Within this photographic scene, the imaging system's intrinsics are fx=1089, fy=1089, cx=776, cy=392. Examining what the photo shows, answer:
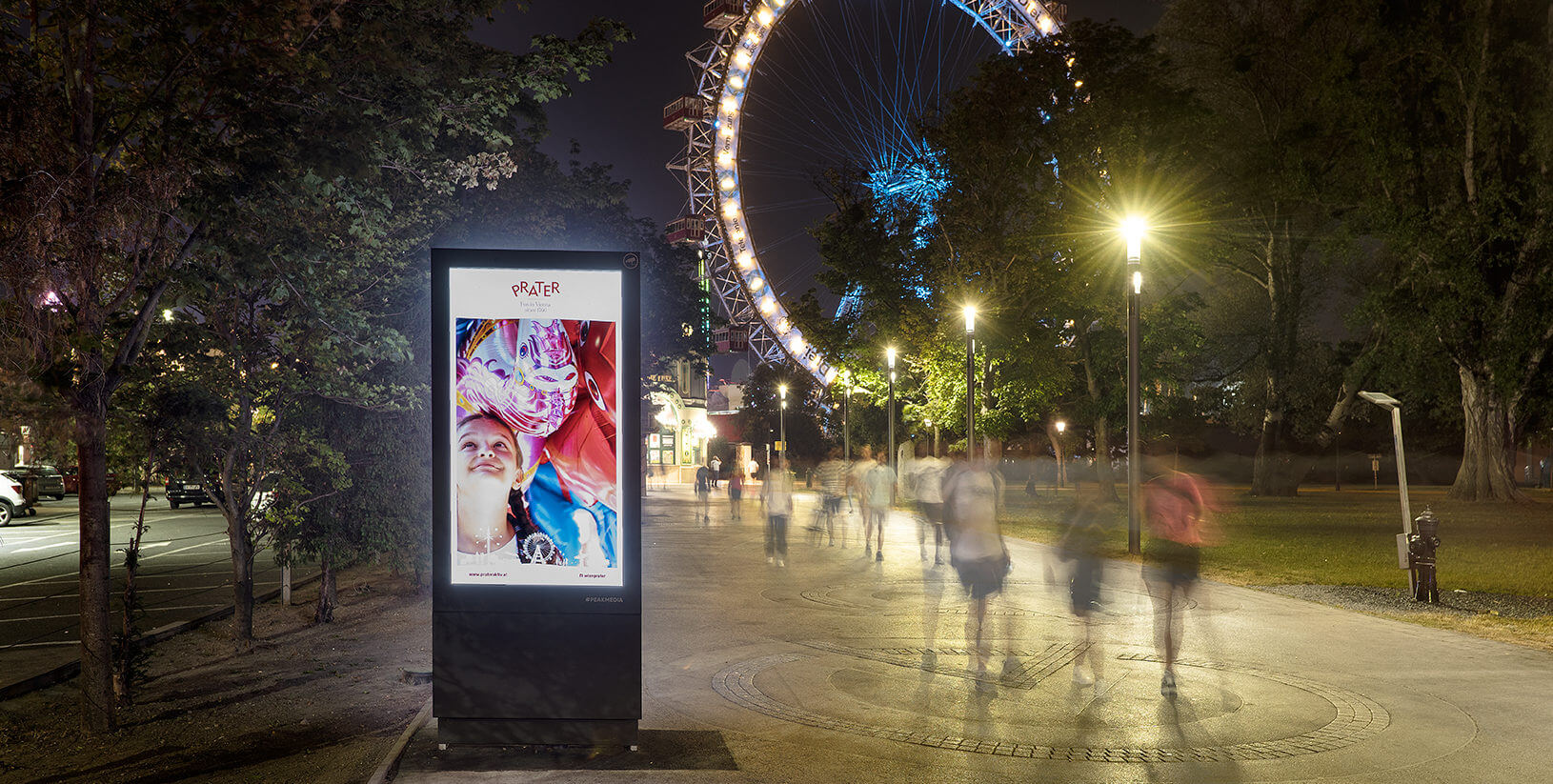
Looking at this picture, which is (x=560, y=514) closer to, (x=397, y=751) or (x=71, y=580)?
(x=397, y=751)

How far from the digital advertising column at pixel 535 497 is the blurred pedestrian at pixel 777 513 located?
1196cm

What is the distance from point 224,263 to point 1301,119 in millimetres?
42817

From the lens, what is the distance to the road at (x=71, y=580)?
12164 millimetres

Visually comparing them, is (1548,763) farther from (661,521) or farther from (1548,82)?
(1548,82)

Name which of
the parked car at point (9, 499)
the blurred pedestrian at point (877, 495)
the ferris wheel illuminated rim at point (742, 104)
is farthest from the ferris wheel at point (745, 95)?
the parked car at point (9, 499)

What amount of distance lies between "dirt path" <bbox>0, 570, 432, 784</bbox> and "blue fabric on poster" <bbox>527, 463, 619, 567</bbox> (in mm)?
1817

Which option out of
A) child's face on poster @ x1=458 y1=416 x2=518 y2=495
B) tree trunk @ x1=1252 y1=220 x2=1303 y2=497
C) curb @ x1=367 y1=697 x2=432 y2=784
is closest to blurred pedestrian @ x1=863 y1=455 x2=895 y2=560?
curb @ x1=367 y1=697 x2=432 y2=784

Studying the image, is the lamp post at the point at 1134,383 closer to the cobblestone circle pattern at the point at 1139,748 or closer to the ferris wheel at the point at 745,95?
the cobblestone circle pattern at the point at 1139,748

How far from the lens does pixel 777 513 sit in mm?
19141

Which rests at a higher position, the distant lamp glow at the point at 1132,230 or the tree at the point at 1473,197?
the tree at the point at 1473,197

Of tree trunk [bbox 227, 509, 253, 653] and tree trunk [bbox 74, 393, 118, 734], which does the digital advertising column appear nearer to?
tree trunk [bbox 74, 393, 118, 734]

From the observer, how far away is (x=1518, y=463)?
76.1 meters

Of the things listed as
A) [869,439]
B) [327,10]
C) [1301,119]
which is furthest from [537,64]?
[869,439]

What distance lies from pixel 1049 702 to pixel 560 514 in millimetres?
4296
